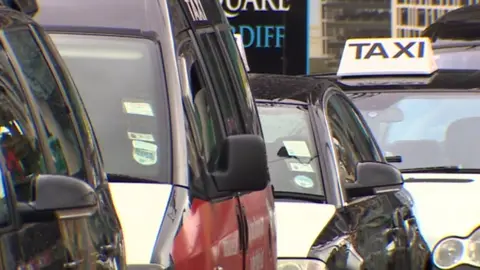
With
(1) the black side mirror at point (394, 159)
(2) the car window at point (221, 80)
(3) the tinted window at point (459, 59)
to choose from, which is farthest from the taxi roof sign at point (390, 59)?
(2) the car window at point (221, 80)

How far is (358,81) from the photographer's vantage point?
10625 mm

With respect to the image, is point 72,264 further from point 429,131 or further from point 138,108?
point 429,131

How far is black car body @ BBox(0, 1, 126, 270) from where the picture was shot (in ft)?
12.2

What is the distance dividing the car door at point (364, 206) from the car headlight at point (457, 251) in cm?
57

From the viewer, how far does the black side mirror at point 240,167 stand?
17.2 ft

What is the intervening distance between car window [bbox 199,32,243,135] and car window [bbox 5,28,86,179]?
4.67 ft

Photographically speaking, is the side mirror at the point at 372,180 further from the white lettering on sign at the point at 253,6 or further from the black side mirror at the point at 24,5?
the white lettering on sign at the point at 253,6

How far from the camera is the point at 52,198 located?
12.4 feet

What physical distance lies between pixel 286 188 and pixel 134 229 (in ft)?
10.3

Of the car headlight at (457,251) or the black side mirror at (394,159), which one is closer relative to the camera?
the car headlight at (457,251)

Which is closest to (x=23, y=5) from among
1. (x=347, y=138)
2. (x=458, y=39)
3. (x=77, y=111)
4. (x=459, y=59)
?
(x=77, y=111)

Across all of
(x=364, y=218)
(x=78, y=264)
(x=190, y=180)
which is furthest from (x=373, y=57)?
(x=78, y=264)

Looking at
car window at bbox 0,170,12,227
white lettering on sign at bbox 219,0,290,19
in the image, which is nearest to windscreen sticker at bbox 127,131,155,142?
car window at bbox 0,170,12,227

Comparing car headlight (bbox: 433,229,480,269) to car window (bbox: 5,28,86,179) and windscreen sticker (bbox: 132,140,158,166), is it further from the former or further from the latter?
car window (bbox: 5,28,86,179)
